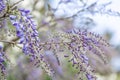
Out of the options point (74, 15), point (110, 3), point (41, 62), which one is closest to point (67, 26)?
point (74, 15)

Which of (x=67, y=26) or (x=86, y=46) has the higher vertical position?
(x=67, y=26)

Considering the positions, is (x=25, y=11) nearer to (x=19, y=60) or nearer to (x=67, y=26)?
(x=67, y=26)

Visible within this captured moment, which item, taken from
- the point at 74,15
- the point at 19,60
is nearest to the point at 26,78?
the point at 19,60

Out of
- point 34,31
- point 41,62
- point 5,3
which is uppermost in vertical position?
point 5,3

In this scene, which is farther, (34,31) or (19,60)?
(19,60)

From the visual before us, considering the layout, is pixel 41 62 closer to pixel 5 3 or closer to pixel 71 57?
pixel 71 57

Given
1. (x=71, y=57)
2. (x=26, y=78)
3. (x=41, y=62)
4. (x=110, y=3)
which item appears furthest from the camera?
(x=26, y=78)

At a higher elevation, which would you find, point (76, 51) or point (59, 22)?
point (59, 22)

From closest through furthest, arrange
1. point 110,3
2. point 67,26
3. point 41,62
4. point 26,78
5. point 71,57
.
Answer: point 41,62 < point 71,57 < point 110,3 < point 67,26 < point 26,78

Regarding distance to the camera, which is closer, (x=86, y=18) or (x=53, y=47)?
(x=53, y=47)

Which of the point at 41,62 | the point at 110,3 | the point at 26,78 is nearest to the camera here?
the point at 41,62
